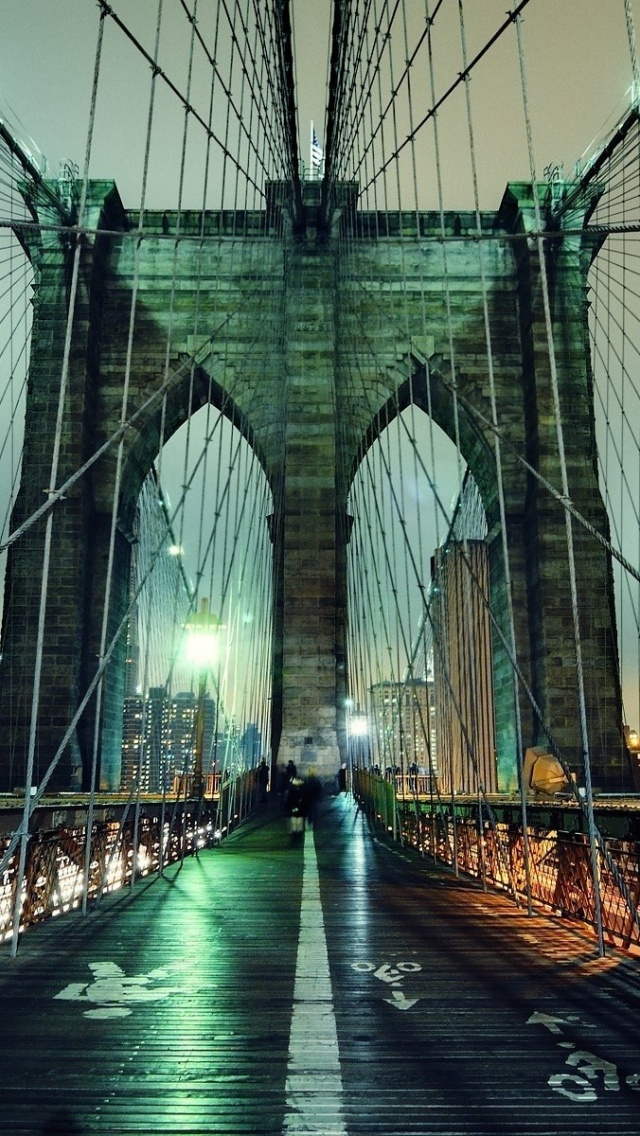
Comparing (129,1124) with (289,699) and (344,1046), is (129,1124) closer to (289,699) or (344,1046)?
(344,1046)

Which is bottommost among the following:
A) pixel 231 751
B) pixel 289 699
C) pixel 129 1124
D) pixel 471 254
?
pixel 129 1124

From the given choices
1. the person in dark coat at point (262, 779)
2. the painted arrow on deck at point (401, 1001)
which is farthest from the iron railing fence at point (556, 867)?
the person in dark coat at point (262, 779)

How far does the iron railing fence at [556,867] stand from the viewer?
17.6ft

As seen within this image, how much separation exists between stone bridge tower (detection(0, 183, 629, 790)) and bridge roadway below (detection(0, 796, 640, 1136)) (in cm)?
1316

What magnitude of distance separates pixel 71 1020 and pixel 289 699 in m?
15.7

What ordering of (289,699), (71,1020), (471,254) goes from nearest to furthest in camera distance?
(71,1020) < (289,699) < (471,254)

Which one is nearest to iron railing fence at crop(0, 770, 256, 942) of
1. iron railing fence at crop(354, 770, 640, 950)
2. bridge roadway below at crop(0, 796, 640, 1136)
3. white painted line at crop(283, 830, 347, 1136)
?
bridge roadway below at crop(0, 796, 640, 1136)

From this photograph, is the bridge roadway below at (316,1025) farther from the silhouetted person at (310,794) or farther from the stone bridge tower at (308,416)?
the stone bridge tower at (308,416)

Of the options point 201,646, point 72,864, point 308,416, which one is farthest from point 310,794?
point 308,416

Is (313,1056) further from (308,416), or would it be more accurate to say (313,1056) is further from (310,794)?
(308,416)

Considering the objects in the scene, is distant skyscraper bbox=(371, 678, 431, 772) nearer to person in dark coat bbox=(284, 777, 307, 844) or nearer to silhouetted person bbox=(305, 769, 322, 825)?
silhouetted person bbox=(305, 769, 322, 825)

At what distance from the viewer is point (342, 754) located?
65.9 ft

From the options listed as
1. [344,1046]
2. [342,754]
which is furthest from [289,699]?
[344,1046]

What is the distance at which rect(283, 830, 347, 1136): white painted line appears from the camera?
2260 millimetres
